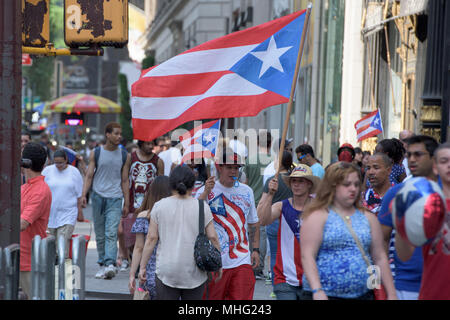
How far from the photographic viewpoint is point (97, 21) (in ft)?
23.8

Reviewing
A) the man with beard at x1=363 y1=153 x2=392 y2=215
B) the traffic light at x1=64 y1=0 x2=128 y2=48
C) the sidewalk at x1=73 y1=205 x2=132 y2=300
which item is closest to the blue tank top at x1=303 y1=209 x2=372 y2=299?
the man with beard at x1=363 y1=153 x2=392 y2=215

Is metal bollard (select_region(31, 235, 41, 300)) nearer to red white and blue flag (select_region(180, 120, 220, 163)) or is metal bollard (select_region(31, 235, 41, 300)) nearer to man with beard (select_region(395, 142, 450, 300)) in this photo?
man with beard (select_region(395, 142, 450, 300))

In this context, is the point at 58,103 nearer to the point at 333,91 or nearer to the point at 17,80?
the point at 333,91

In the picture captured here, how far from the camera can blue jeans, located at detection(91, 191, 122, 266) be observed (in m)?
13.1

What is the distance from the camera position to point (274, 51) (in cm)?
908

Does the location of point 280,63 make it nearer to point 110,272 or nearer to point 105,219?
point 110,272

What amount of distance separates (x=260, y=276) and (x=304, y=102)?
15.0 meters

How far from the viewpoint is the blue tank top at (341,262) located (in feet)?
18.9

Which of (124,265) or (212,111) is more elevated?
(212,111)

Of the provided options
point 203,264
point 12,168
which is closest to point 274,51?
point 203,264

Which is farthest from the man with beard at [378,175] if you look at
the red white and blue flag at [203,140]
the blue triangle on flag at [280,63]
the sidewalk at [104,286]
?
the sidewalk at [104,286]

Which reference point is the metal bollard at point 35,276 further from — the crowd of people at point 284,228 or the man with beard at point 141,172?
the man with beard at point 141,172

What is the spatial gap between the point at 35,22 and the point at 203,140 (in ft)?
11.4

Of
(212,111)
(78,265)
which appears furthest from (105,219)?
(78,265)
